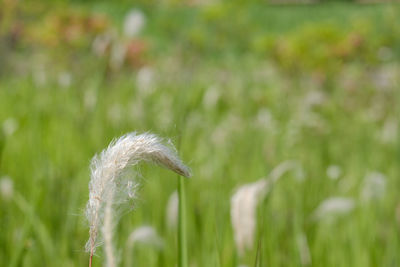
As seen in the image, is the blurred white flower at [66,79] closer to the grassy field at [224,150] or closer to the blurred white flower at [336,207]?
the grassy field at [224,150]

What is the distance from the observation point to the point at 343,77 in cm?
457

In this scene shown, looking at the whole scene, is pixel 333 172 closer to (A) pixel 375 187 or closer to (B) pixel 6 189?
(A) pixel 375 187

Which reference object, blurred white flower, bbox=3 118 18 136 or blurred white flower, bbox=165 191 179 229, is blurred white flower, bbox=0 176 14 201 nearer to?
blurred white flower, bbox=3 118 18 136

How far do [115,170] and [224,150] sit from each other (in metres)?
1.65

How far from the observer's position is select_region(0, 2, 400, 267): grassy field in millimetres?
1123

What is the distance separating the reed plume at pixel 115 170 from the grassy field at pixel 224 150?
0.39ft

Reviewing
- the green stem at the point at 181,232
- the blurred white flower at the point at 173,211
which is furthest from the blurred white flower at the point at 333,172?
the green stem at the point at 181,232

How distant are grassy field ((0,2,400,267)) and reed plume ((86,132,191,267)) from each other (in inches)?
4.7

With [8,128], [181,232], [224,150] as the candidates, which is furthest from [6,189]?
[224,150]

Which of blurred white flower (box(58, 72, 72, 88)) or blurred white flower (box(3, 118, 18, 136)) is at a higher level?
blurred white flower (box(58, 72, 72, 88))

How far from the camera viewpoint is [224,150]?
206 centimetres

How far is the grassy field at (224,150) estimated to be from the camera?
112cm

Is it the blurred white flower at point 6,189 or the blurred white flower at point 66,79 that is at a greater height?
the blurred white flower at point 66,79

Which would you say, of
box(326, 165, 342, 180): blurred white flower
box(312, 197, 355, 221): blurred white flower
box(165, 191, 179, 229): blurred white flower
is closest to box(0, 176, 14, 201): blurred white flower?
box(165, 191, 179, 229): blurred white flower
